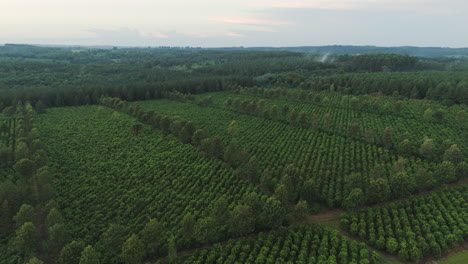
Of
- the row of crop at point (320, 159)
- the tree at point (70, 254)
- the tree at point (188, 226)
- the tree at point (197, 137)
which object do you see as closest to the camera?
the tree at point (70, 254)

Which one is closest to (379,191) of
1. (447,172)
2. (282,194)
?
(282,194)

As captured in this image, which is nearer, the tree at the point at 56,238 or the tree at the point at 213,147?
the tree at the point at 56,238

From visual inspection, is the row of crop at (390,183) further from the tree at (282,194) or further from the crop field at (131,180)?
the crop field at (131,180)

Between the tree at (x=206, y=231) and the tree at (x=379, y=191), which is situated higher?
the tree at (x=379, y=191)

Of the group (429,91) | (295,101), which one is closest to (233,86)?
(295,101)

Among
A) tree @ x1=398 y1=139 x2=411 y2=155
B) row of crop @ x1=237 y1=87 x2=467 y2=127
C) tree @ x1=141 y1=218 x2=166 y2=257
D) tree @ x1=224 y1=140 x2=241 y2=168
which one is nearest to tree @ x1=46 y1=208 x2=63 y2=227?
tree @ x1=141 y1=218 x2=166 y2=257

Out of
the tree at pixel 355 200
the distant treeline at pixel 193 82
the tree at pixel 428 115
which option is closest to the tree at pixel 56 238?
the tree at pixel 355 200
